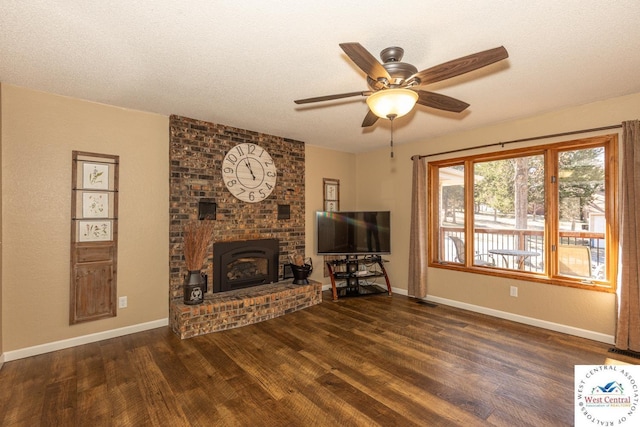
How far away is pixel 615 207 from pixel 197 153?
4737 millimetres

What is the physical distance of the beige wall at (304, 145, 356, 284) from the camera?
502cm

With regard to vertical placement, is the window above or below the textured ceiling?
below

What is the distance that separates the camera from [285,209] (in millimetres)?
4641

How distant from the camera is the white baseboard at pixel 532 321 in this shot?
123 inches

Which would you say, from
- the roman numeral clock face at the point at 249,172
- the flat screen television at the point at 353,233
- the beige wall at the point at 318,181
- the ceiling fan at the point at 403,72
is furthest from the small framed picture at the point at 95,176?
the flat screen television at the point at 353,233

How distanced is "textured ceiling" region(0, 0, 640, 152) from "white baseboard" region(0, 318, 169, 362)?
2.47 metres

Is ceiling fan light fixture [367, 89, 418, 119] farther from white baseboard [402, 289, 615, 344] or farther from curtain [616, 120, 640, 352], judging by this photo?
white baseboard [402, 289, 615, 344]

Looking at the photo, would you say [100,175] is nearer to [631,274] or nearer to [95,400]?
[95,400]

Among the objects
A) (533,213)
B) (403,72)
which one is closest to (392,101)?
(403,72)

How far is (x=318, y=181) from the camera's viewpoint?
5191 mm

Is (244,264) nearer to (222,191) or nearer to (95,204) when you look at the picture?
(222,191)

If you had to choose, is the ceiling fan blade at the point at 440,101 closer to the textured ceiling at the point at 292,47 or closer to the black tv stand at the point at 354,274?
the textured ceiling at the point at 292,47
